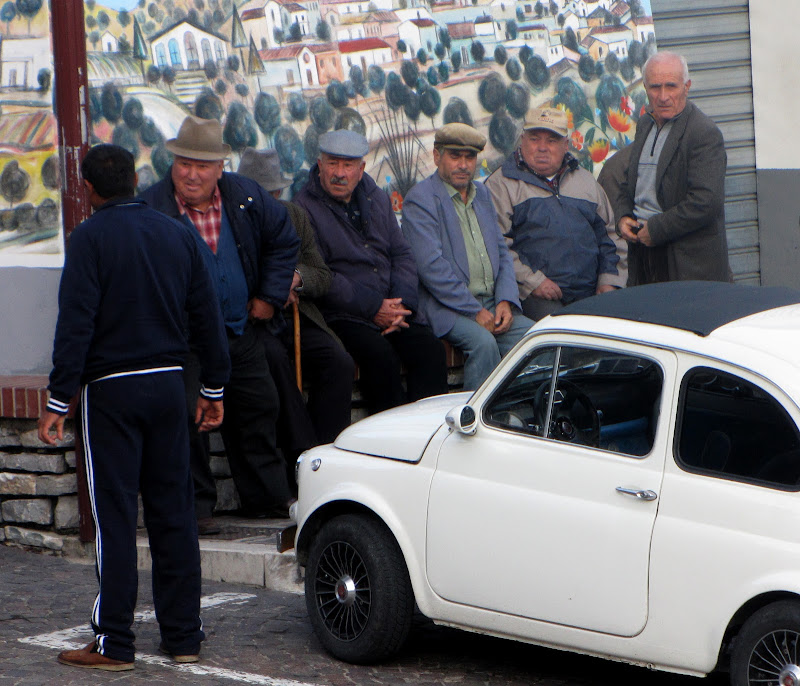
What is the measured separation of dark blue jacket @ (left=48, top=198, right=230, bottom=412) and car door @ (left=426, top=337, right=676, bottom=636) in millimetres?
1229

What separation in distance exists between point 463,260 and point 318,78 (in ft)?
5.47

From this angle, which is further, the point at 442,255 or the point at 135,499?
the point at 442,255

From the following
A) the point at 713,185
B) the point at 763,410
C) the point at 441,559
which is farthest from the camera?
the point at 713,185

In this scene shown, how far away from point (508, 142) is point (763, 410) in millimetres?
Result: 6154

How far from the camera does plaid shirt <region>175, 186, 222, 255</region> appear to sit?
A: 7754mm

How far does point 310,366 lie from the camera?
831 cm

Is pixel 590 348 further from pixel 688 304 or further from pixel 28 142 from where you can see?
pixel 28 142

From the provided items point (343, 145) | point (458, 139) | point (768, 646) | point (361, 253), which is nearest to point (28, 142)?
point (343, 145)

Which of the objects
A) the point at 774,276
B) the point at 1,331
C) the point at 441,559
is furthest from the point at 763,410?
the point at 774,276

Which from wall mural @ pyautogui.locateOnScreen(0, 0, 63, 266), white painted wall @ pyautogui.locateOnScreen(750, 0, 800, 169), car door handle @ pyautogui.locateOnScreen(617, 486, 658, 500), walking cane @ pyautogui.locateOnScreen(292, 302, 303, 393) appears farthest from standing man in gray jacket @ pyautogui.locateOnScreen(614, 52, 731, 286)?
car door handle @ pyautogui.locateOnScreen(617, 486, 658, 500)

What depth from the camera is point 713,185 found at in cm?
955

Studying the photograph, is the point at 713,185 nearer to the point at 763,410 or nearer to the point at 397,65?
the point at 397,65

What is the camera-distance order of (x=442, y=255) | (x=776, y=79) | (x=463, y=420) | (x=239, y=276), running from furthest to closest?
(x=776, y=79)
(x=442, y=255)
(x=239, y=276)
(x=463, y=420)

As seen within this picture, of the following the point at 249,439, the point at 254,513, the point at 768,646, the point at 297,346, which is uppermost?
the point at 297,346
